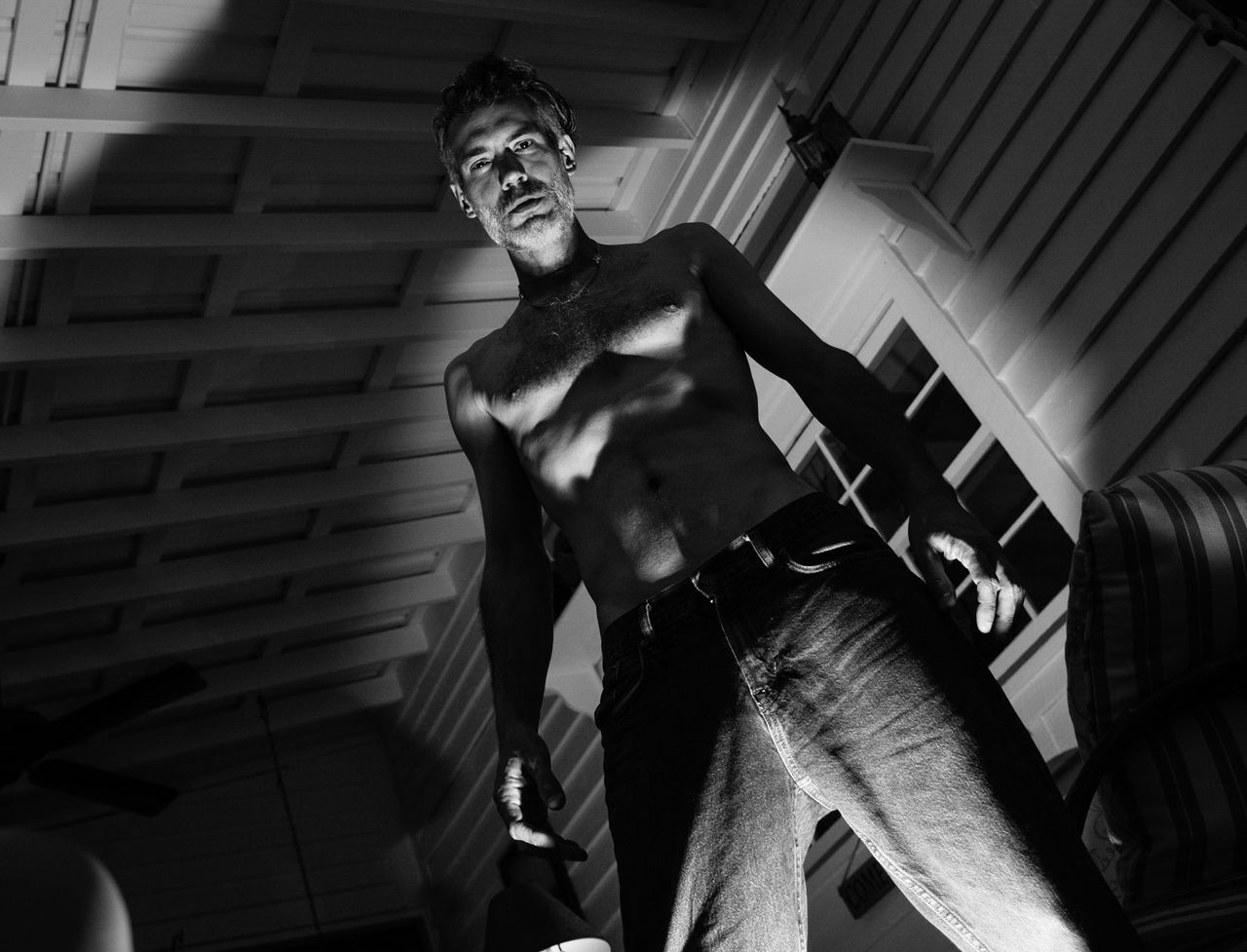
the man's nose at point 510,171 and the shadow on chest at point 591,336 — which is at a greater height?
the man's nose at point 510,171

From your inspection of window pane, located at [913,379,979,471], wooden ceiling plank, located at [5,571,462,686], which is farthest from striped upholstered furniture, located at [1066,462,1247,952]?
wooden ceiling plank, located at [5,571,462,686]

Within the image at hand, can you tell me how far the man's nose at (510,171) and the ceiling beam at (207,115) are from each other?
7.73 ft

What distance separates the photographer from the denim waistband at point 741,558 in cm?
154

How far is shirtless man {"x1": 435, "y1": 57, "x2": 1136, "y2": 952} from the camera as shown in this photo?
1.36 m

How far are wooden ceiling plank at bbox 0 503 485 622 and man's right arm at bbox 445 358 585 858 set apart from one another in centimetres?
460

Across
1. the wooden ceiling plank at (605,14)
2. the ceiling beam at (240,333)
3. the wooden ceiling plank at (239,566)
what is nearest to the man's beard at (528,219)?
the wooden ceiling plank at (605,14)

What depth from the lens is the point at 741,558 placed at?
1545 mm

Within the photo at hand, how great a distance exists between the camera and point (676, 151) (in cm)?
508

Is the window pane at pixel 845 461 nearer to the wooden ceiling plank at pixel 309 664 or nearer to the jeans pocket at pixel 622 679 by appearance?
the jeans pocket at pixel 622 679

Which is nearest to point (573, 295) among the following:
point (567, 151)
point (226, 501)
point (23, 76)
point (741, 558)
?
point (567, 151)

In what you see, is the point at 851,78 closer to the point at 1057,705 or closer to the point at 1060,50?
the point at 1060,50

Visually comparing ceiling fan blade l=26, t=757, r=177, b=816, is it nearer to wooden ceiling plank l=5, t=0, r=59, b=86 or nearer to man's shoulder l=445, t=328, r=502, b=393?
wooden ceiling plank l=5, t=0, r=59, b=86

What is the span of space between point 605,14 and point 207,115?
54.6 inches

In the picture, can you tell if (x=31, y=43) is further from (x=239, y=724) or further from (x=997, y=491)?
(x=239, y=724)
